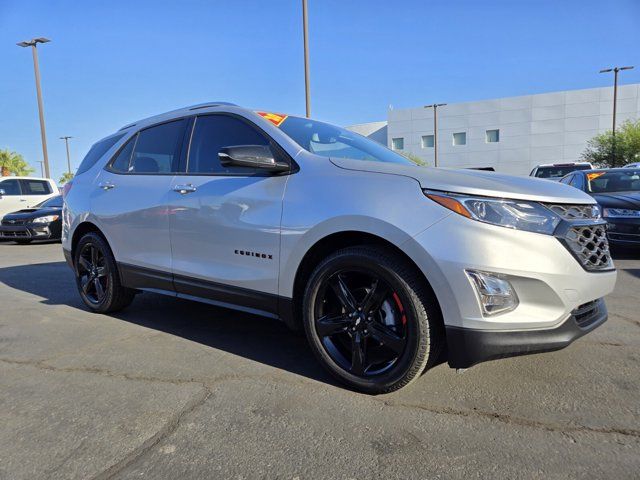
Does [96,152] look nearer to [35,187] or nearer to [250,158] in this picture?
[250,158]

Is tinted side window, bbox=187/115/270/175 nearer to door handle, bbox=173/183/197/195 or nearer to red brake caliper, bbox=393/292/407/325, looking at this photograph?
door handle, bbox=173/183/197/195

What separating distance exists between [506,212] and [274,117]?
184 centimetres

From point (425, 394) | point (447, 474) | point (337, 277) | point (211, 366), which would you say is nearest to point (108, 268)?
point (211, 366)

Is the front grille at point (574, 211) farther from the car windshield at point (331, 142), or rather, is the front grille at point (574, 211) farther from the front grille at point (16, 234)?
the front grille at point (16, 234)


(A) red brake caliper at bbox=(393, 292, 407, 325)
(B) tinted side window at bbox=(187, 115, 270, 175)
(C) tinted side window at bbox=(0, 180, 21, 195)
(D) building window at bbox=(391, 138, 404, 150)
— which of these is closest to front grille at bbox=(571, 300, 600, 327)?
(A) red brake caliper at bbox=(393, 292, 407, 325)

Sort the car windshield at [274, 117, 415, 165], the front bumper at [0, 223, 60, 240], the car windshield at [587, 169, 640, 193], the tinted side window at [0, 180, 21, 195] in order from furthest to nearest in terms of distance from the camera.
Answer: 1. the tinted side window at [0, 180, 21, 195]
2. the front bumper at [0, 223, 60, 240]
3. the car windshield at [587, 169, 640, 193]
4. the car windshield at [274, 117, 415, 165]

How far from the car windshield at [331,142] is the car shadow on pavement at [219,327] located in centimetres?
139

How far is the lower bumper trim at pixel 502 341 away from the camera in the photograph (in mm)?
2301

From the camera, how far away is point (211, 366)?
3170mm

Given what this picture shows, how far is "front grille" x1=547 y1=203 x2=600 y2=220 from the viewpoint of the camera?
242cm

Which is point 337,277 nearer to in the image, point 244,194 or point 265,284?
point 265,284

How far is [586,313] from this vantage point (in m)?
2.50

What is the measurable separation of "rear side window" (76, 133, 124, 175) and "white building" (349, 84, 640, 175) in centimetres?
4310

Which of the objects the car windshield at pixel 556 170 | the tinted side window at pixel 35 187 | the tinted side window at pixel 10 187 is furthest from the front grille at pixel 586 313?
the tinted side window at pixel 35 187
